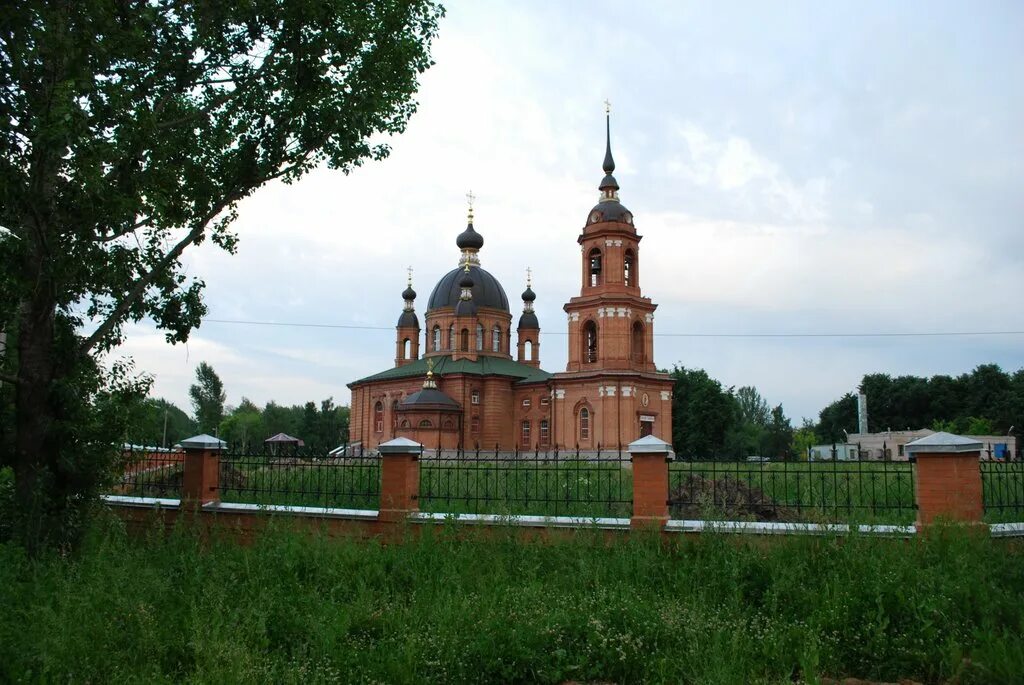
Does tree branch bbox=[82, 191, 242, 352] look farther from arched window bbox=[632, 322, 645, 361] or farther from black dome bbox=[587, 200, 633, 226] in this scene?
arched window bbox=[632, 322, 645, 361]

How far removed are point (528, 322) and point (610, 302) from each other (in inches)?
544

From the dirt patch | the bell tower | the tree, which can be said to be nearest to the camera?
the dirt patch

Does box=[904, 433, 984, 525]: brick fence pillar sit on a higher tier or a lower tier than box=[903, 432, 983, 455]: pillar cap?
lower

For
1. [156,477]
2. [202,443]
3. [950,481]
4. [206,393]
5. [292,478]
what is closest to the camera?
[950,481]

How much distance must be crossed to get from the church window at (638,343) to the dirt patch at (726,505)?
22.6 metres

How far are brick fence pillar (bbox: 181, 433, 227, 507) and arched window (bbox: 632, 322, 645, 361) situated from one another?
1036 inches

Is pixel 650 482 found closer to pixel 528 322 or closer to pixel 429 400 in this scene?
pixel 429 400

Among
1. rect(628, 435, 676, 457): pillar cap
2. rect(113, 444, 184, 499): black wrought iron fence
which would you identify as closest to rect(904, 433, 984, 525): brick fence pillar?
rect(628, 435, 676, 457): pillar cap

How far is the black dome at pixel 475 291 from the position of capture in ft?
147

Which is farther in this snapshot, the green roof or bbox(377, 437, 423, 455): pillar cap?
the green roof

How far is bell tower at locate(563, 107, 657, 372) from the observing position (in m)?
34.8

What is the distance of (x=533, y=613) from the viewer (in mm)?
6934

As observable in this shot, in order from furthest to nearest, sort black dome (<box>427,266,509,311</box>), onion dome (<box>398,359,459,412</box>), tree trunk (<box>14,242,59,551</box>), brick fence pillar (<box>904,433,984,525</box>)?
black dome (<box>427,266,509,311</box>) → onion dome (<box>398,359,459,412</box>) → tree trunk (<box>14,242,59,551</box>) → brick fence pillar (<box>904,433,984,525</box>)

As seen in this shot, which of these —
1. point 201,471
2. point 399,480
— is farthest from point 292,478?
point 399,480
